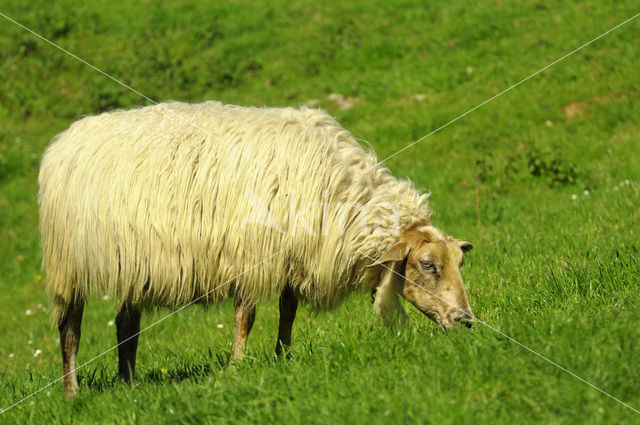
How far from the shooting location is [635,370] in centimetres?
321

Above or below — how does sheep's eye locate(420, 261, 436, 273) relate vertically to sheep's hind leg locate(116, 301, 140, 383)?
above

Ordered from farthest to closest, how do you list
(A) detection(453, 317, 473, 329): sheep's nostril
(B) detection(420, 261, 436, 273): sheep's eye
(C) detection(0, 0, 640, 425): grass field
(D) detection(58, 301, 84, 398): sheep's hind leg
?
(D) detection(58, 301, 84, 398): sheep's hind leg < (B) detection(420, 261, 436, 273): sheep's eye < (A) detection(453, 317, 473, 329): sheep's nostril < (C) detection(0, 0, 640, 425): grass field

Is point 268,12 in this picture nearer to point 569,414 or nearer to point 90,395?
point 90,395

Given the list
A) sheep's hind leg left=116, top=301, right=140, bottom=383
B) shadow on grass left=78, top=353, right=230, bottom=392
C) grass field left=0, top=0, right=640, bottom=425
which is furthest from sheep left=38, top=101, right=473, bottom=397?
sheep's hind leg left=116, top=301, right=140, bottom=383

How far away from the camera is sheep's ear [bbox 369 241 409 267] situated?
4.55m

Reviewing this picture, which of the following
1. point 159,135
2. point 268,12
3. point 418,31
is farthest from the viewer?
point 268,12

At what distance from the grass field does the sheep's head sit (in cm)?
15

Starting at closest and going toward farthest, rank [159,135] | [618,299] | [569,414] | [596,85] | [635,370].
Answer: [569,414]
[635,370]
[618,299]
[159,135]
[596,85]

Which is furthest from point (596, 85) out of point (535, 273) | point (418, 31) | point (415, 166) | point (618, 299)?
point (618, 299)

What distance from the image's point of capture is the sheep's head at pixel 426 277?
4.45m

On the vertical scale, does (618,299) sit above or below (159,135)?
below

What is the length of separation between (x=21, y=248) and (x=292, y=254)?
22.6 ft

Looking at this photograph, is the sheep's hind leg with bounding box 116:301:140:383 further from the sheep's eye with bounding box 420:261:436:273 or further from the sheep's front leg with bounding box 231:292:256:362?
the sheep's eye with bounding box 420:261:436:273

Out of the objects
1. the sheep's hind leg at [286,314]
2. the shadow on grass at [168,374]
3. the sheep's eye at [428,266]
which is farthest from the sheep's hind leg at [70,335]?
the sheep's eye at [428,266]
